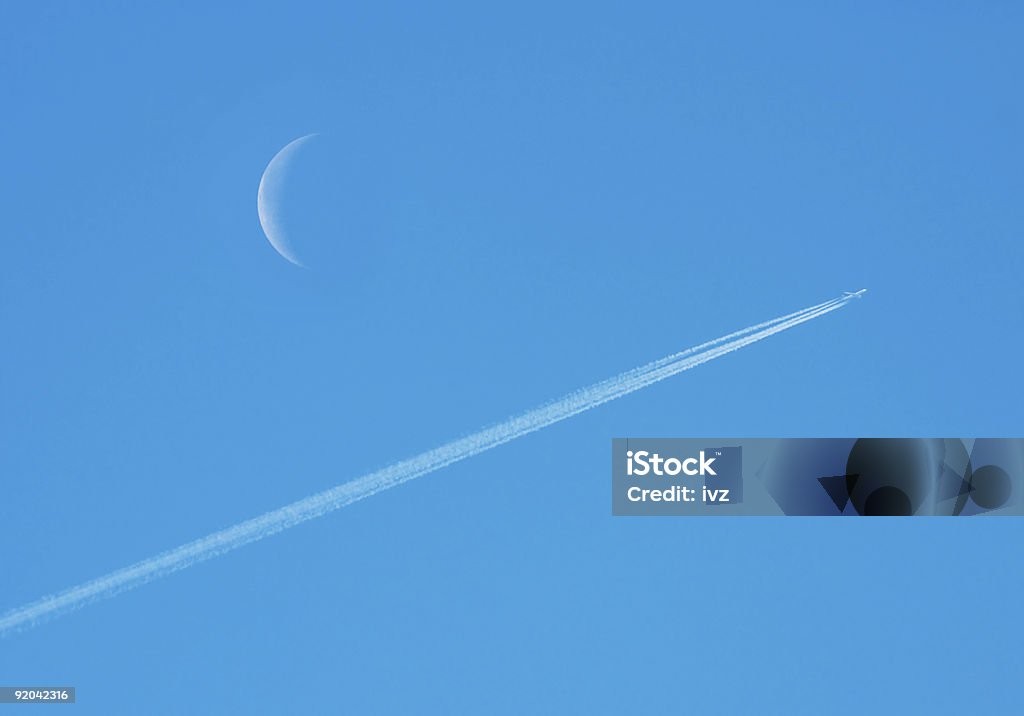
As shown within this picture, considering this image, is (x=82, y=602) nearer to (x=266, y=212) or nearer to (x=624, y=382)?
(x=266, y=212)

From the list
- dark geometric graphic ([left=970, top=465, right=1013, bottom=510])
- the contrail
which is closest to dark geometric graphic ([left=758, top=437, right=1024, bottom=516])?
dark geometric graphic ([left=970, top=465, right=1013, bottom=510])

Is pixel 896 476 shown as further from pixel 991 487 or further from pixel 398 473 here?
pixel 398 473

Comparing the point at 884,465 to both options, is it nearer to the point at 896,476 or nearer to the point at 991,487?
the point at 896,476

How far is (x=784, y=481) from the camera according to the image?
5.79 metres

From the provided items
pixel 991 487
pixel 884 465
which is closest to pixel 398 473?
pixel 884 465

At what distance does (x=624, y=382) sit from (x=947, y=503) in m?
1.24

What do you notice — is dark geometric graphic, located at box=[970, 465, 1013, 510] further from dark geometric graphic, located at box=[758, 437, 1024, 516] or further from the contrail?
the contrail

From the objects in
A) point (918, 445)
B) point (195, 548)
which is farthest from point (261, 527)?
point (918, 445)

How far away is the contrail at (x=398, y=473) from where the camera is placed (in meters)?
5.79

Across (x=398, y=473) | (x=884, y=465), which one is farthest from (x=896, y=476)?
(x=398, y=473)

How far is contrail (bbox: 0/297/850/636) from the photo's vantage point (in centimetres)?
579

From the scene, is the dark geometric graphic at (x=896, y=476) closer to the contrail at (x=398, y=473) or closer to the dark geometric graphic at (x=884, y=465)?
the dark geometric graphic at (x=884, y=465)

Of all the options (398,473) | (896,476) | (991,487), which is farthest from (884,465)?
(398,473)

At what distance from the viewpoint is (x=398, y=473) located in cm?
579
